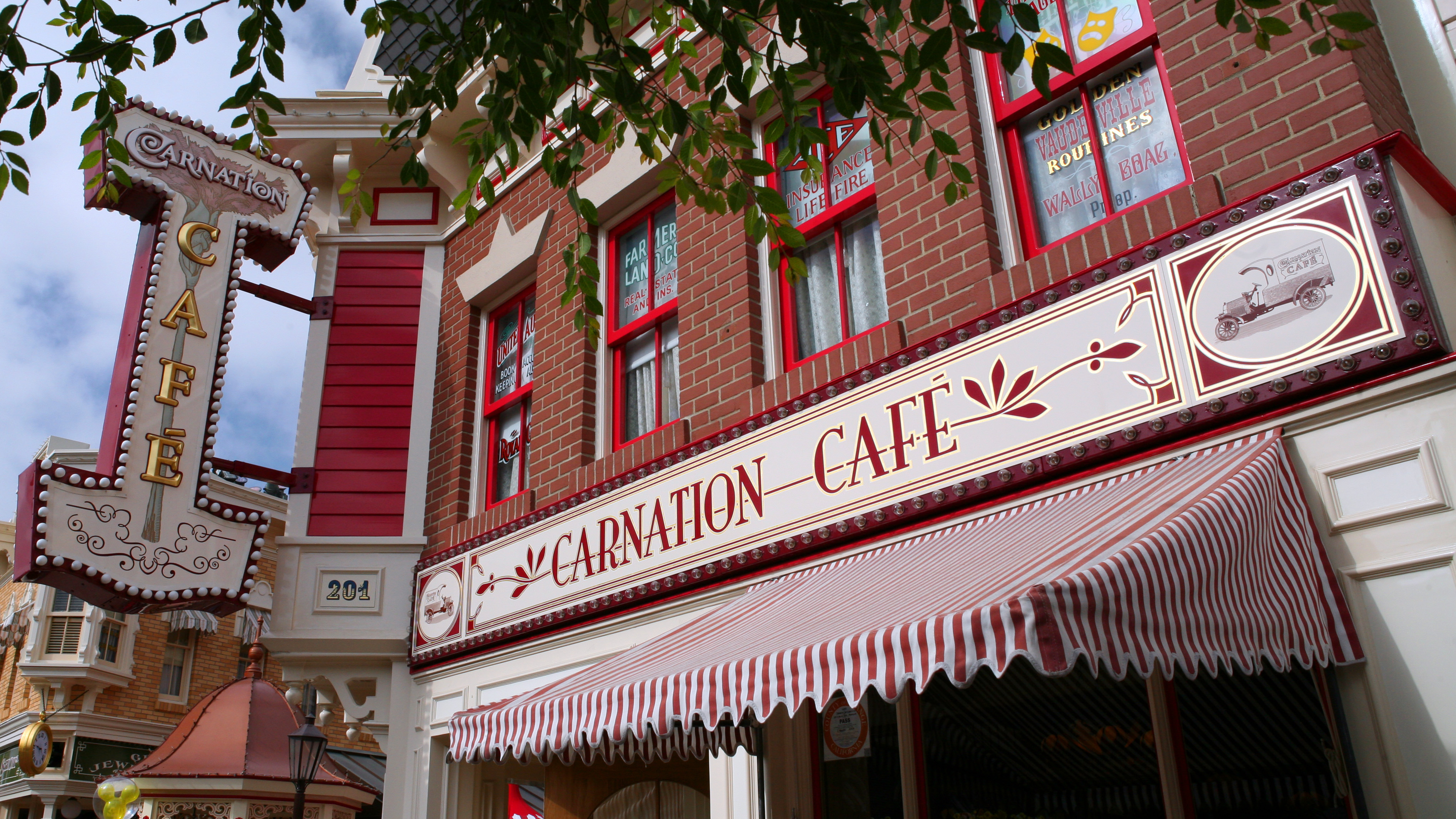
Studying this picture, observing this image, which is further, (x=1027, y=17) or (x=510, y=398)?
(x=510, y=398)

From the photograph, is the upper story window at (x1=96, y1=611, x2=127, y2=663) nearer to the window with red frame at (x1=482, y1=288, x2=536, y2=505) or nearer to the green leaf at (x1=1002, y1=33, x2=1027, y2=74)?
the window with red frame at (x1=482, y1=288, x2=536, y2=505)

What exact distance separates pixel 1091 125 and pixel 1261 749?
294cm

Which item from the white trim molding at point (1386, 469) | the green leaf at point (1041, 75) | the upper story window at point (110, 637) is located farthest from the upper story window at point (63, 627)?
the white trim molding at point (1386, 469)

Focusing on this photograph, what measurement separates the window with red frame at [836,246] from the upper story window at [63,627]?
20210mm

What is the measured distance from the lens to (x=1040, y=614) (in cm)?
252

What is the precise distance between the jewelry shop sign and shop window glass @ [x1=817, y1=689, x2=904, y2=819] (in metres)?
0.95

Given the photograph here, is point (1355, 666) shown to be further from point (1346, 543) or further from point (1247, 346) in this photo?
point (1247, 346)

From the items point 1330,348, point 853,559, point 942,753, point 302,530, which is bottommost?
point 942,753

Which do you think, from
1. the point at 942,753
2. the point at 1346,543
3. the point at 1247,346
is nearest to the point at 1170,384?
the point at 1247,346

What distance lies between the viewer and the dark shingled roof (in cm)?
1143

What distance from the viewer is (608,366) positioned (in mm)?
7406

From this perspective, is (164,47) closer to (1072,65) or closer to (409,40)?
(1072,65)

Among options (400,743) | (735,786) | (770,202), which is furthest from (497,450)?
(770,202)

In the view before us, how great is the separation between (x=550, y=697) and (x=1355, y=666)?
9.84 feet
